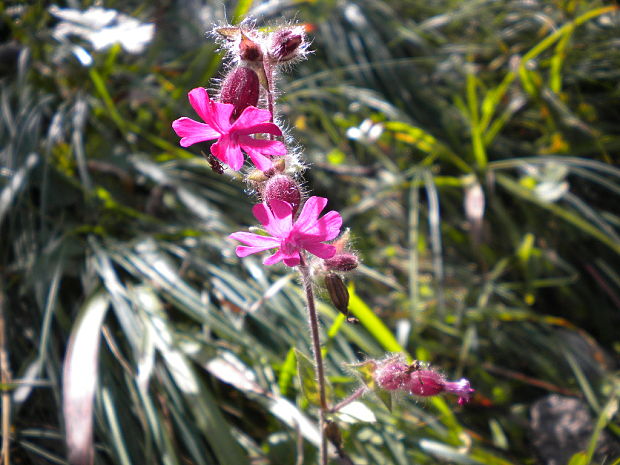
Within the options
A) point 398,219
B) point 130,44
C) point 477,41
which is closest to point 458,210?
point 398,219

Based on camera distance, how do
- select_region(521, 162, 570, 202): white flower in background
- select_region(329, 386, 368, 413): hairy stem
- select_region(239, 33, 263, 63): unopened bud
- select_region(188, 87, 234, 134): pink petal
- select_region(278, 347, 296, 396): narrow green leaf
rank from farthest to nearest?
select_region(521, 162, 570, 202): white flower in background, select_region(278, 347, 296, 396): narrow green leaf, select_region(329, 386, 368, 413): hairy stem, select_region(239, 33, 263, 63): unopened bud, select_region(188, 87, 234, 134): pink petal

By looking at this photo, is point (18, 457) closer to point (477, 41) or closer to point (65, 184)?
point (65, 184)

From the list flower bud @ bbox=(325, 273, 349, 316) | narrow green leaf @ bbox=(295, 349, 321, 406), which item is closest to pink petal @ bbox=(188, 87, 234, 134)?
flower bud @ bbox=(325, 273, 349, 316)

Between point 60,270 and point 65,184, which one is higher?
point 65,184

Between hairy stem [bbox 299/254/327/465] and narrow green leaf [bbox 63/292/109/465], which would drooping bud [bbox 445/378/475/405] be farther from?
A: narrow green leaf [bbox 63/292/109/465]

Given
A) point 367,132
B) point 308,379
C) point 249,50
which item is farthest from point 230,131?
point 367,132

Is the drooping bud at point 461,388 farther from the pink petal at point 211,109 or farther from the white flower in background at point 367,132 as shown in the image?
the white flower in background at point 367,132

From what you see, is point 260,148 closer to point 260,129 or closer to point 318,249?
point 260,129
